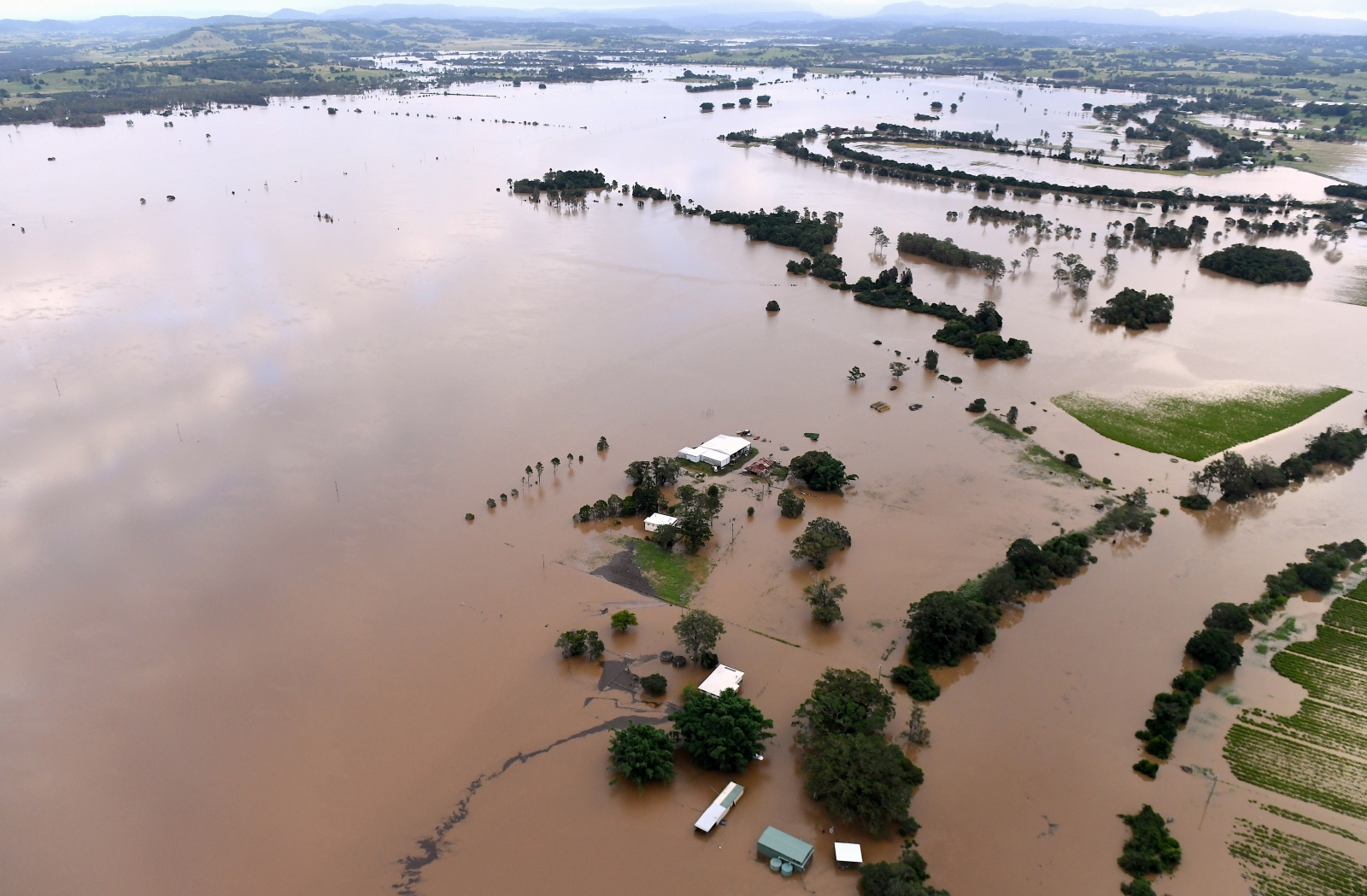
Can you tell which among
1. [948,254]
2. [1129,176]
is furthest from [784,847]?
[1129,176]

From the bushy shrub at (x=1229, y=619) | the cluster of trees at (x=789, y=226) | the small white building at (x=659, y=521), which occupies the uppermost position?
the cluster of trees at (x=789, y=226)

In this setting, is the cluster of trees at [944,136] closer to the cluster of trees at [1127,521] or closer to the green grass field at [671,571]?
the cluster of trees at [1127,521]

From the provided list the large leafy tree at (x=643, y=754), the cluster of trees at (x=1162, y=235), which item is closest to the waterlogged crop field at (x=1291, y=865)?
the large leafy tree at (x=643, y=754)

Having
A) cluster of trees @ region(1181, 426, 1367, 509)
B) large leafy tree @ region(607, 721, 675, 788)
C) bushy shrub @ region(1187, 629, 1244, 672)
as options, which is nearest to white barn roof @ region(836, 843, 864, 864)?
large leafy tree @ region(607, 721, 675, 788)

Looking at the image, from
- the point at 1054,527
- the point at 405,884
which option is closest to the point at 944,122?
the point at 1054,527

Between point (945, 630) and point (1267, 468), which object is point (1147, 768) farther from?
point (1267, 468)

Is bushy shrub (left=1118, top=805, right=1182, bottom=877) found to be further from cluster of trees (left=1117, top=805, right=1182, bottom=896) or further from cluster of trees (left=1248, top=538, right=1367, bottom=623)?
cluster of trees (left=1248, top=538, right=1367, bottom=623)
